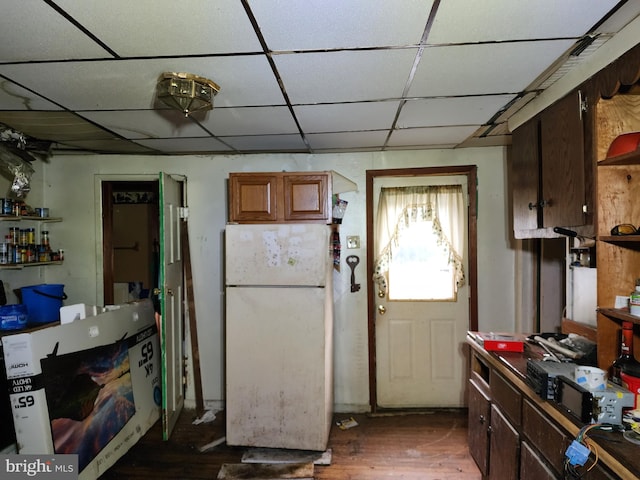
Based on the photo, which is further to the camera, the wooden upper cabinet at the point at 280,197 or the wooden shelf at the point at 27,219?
the wooden shelf at the point at 27,219

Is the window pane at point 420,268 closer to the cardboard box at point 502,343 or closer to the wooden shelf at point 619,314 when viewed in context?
the cardboard box at point 502,343

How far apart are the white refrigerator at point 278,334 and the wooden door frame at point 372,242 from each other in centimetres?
71

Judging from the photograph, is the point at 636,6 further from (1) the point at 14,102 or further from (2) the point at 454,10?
(1) the point at 14,102

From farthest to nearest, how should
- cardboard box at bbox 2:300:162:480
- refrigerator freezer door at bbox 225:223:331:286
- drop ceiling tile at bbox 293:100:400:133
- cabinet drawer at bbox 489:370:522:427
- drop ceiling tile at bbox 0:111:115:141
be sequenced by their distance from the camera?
refrigerator freezer door at bbox 225:223:331:286
drop ceiling tile at bbox 0:111:115:141
drop ceiling tile at bbox 293:100:400:133
cardboard box at bbox 2:300:162:480
cabinet drawer at bbox 489:370:522:427

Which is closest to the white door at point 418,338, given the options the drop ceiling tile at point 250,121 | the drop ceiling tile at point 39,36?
the drop ceiling tile at point 250,121

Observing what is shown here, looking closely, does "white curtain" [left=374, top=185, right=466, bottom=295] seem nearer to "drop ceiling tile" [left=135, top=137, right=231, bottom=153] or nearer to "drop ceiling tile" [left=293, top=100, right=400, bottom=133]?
"drop ceiling tile" [left=293, top=100, right=400, bottom=133]

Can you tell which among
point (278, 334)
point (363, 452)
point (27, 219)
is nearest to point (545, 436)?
point (363, 452)

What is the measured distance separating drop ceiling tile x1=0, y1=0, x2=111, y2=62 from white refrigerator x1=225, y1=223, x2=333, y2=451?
138 centimetres

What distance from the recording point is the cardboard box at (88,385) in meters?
1.94

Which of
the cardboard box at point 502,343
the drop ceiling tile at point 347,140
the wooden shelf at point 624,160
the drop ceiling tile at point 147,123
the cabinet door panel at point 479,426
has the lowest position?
the cabinet door panel at point 479,426

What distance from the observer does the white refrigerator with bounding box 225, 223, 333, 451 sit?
254 cm

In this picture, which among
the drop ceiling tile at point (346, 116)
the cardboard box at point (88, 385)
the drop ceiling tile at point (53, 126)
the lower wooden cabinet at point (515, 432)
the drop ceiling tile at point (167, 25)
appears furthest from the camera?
the drop ceiling tile at point (53, 126)

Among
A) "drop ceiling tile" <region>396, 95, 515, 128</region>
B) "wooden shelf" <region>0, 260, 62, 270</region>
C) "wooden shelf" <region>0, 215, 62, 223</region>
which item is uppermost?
"drop ceiling tile" <region>396, 95, 515, 128</region>

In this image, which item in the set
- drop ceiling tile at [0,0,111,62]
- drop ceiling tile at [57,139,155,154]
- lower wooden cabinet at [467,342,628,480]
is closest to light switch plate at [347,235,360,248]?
lower wooden cabinet at [467,342,628,480]
